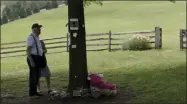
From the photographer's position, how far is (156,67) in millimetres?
15547

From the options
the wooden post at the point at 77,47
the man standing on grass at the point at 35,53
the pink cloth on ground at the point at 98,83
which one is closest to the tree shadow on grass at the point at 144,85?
the pink cloth on ground at the point at 98,83

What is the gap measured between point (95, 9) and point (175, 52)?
220 ft

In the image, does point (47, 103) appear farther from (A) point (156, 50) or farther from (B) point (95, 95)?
(A) point (156, 50)

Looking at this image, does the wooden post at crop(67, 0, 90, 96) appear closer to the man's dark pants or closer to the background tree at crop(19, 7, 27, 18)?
the man's dark pants

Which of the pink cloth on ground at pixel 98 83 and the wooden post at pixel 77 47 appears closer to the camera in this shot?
the wooden post at pixel 77 47

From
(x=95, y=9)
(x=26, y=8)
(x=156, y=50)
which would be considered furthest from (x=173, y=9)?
(x=156, y=50)

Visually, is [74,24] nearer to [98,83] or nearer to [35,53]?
[35,53]

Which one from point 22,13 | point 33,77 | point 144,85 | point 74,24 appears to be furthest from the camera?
point 22,13

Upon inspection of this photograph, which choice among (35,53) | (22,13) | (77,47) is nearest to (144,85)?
(77,47)

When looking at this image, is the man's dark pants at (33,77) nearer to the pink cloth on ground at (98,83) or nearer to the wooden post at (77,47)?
the wooden post at (77,47)

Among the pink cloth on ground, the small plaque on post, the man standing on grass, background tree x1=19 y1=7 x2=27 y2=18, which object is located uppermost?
background tree x1=19 y1=7 x2=27 y2=18

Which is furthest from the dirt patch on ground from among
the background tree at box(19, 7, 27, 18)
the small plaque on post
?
the background tree at box(19, 7, 27, 18)

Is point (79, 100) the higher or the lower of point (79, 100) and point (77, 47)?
the lower

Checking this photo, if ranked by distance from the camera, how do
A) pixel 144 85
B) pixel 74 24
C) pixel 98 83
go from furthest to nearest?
pixel 144 85
pixel 98 83
pixel 74 24
